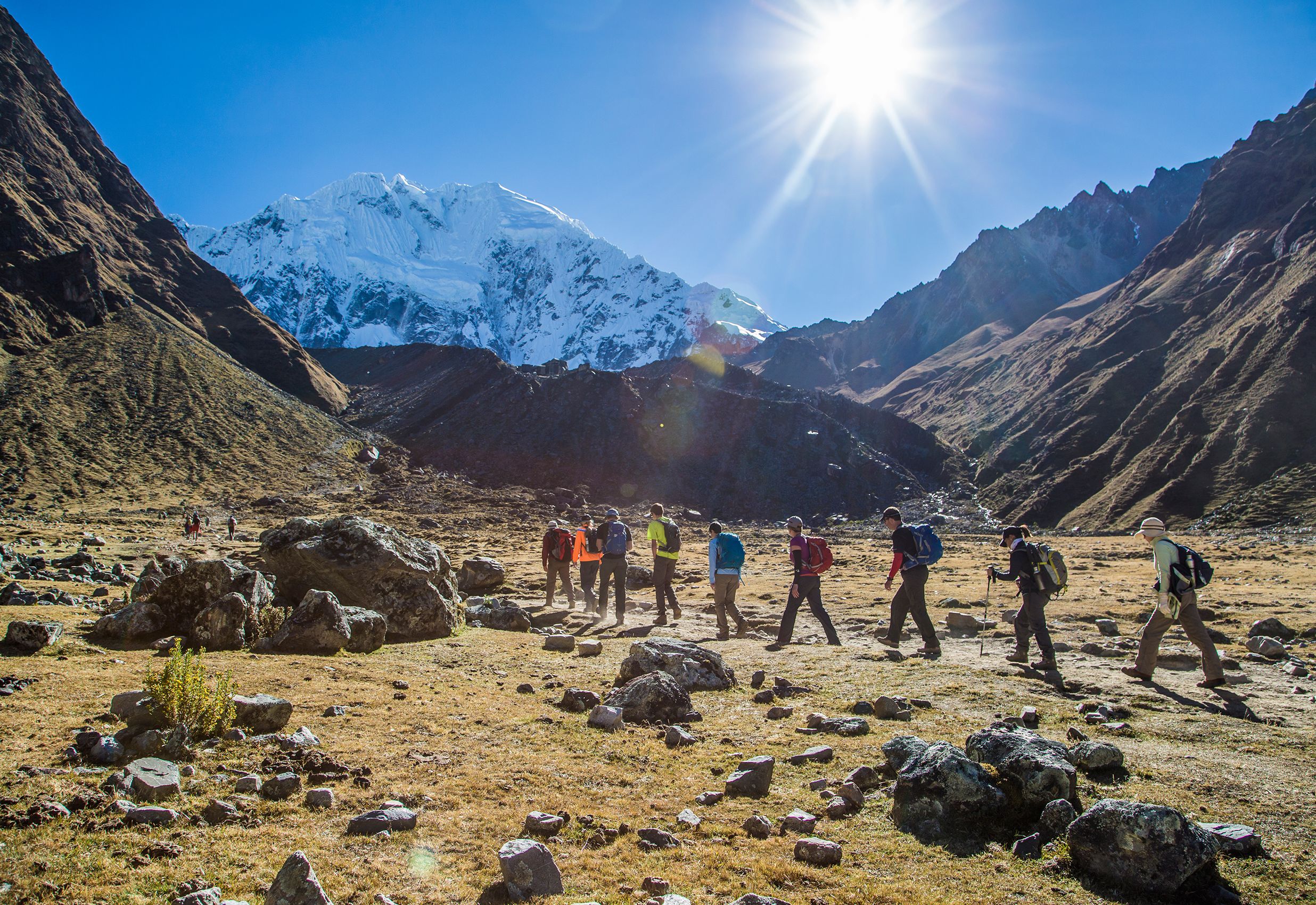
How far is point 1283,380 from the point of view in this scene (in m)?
70.2

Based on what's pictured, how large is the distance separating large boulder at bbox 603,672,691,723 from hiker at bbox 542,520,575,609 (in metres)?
10.1

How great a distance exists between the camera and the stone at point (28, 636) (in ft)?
28.7

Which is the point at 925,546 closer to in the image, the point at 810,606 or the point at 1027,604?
the point at 1027,604

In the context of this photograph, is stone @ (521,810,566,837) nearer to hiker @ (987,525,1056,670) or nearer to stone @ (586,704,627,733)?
stone @ (586,704,627,733)

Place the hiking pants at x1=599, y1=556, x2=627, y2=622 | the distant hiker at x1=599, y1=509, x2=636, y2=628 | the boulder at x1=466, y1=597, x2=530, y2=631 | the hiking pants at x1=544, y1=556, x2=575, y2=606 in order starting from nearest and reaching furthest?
the boulder at x1=466, y1=597, x2=530, y2=631 → the hiking pants at x1=599, y1=556, x2=627, y2=622 → the distant hiker at x1=599, y1=509, x2=636, y2=628 → the hiking pants at x1=544, y1=556, x2=575, y2=606

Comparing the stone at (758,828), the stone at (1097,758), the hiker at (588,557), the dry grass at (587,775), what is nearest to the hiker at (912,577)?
the dry grass at (587,775)

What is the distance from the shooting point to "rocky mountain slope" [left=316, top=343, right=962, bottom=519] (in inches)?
3103

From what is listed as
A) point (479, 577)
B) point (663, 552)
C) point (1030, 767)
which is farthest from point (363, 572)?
point (1030, 767)

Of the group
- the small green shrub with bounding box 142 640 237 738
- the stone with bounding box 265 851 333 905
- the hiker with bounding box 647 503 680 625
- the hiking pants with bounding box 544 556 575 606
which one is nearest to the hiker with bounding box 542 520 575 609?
the hiking pants with bounding box 544 556 575 606

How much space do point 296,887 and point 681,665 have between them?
6.18 meters

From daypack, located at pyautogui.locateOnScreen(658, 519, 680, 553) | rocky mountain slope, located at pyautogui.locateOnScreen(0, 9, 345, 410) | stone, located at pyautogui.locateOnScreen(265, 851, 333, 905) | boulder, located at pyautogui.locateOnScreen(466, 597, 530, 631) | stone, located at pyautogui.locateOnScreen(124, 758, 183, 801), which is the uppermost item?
rocky mountain slope, located at pyautogui.locateOnScreen(0, 9, 345, 410)

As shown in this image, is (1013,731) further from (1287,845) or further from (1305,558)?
(1305,558)

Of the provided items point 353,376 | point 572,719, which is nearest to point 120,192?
point 353,376

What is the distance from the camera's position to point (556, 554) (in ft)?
59.5
